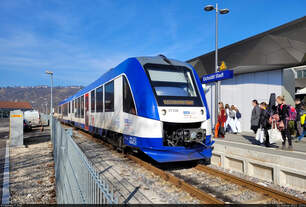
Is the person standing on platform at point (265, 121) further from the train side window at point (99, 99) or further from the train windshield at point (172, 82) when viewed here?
the train side window at point (99, 99)

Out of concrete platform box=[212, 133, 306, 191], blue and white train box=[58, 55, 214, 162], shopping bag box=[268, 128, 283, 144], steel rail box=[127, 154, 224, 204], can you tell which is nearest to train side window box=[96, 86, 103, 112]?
blue and white train box=[58, 55, 214, 162]

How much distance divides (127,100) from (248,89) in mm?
9894

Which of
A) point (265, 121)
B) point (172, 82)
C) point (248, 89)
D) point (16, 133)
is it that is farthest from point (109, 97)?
point (248, 89)

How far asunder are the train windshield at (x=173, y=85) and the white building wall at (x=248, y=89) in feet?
23.0

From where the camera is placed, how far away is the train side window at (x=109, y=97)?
8305 millimetres

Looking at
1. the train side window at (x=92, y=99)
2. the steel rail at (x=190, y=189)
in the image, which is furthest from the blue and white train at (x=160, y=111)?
the train side window at (x=92, y=99)

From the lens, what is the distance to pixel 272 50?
40.5 feet

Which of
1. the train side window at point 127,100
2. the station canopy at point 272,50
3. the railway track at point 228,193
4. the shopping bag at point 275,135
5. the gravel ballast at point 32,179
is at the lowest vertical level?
the gravel ballast at point 32,179

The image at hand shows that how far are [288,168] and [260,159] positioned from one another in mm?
864

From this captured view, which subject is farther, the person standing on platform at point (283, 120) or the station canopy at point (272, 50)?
the station canopy at point (272, 50)

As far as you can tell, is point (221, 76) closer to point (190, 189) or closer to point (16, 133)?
point (190, 189)

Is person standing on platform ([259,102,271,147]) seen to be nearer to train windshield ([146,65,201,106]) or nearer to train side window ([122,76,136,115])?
train windshield ([146,65,201,106])

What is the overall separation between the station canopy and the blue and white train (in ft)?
23.2

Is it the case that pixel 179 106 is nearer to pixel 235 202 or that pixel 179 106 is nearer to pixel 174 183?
pixel 174 183
